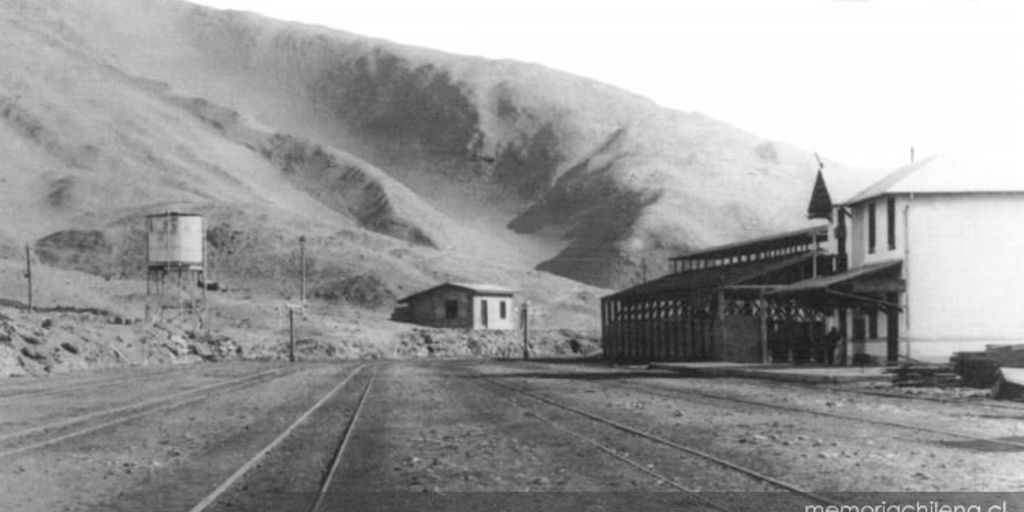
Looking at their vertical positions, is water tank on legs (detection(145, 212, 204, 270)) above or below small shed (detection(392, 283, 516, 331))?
above

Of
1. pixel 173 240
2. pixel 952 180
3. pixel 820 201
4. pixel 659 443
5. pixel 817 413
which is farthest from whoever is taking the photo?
pixel 173 240

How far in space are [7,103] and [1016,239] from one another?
166m

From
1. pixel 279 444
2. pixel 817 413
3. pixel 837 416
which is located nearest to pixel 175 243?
pixel 817 413

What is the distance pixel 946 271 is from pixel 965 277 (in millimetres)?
612

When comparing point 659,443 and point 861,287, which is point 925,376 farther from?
point 659,443

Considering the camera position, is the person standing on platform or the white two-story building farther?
the person standing on platform

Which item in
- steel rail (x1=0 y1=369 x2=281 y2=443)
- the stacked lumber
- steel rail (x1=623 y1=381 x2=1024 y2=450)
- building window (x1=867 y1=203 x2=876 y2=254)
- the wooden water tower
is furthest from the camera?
the wooden water tower

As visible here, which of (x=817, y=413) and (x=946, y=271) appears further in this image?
(x=946, y=271)

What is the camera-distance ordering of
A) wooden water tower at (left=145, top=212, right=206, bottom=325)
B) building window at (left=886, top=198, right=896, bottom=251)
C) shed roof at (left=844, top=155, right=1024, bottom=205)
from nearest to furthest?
shed roof at (left=844, top=155, right=1024, bottom=205), building window at (left=886, top=198, right=896, bottom=251), wooden water tower at (left=145, top=212, right=206, bottom=325)

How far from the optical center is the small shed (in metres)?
105

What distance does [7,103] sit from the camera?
183750mm

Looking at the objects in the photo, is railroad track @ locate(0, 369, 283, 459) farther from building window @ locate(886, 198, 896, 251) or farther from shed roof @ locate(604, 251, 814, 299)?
building window @ locate(886, 198, 896, 251)

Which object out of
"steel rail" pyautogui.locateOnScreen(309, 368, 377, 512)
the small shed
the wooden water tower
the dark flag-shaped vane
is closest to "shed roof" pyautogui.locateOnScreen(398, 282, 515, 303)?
the small shed

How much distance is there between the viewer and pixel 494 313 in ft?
351
